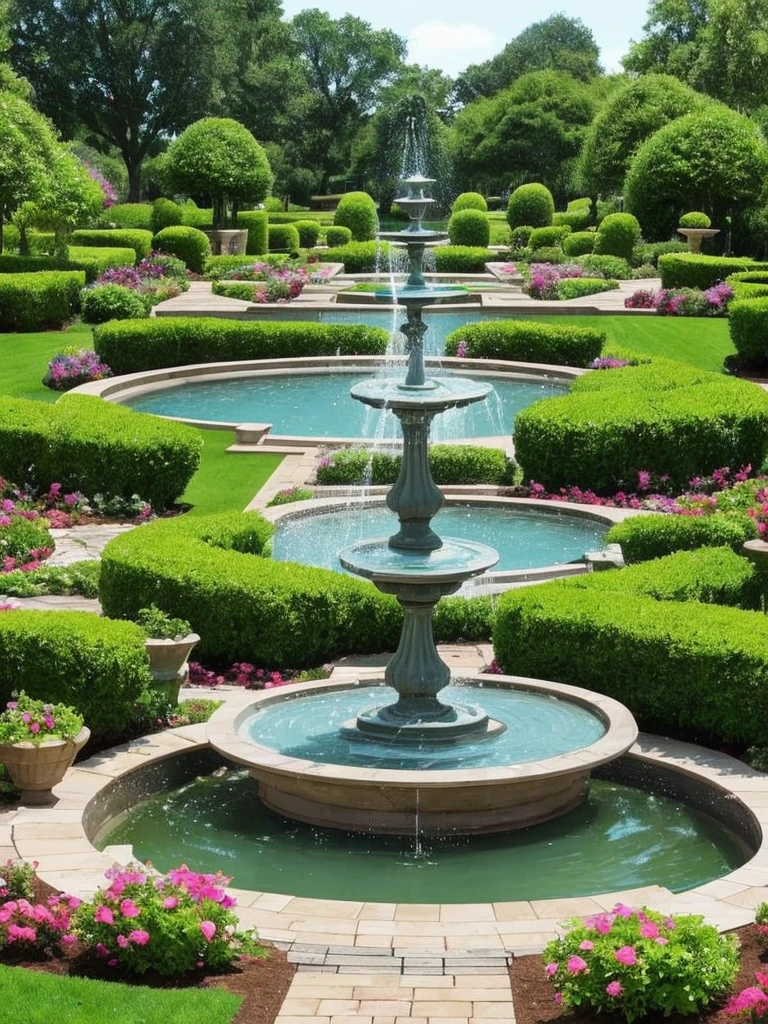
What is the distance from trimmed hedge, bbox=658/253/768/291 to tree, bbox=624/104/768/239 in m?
8.16

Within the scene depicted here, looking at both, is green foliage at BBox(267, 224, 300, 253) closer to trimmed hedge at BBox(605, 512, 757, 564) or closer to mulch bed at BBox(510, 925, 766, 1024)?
trimmed hedge at BBox(605, 512, 757, 564)

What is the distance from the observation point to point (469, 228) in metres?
53.4

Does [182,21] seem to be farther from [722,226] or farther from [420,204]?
[420,204]

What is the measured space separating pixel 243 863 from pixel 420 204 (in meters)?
4.44

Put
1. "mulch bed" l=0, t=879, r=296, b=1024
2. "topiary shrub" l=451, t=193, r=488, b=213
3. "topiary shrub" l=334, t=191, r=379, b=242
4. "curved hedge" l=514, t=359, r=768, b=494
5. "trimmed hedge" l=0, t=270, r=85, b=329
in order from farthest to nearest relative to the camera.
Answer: "topiary shrub" l=451, t=193, r=488, b=213 → "topiary shrub" l=334, t=191, r=379, b=242 → "trimmed hedge" l=0, t=270, r=85, b=329 → "curved hedge" l=514, t=359, r=768, b=494 → "mulch bed" l=0, t=879, r=296, b=1024

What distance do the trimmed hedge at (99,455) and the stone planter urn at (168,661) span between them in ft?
24.1

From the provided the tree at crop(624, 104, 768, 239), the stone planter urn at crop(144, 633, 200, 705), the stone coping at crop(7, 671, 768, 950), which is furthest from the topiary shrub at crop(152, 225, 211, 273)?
the stone coping at crop(7, 671, 768, 950)

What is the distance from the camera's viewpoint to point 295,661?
13406 mm

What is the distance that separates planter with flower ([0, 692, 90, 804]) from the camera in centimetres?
983

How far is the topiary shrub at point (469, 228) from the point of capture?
53281mm

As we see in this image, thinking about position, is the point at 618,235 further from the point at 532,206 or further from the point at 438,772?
the point at 438,772

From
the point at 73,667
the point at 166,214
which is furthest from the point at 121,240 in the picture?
the point at 73,667

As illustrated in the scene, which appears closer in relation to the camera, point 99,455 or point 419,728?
point 419,728

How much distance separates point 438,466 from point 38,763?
10434 millimetres
